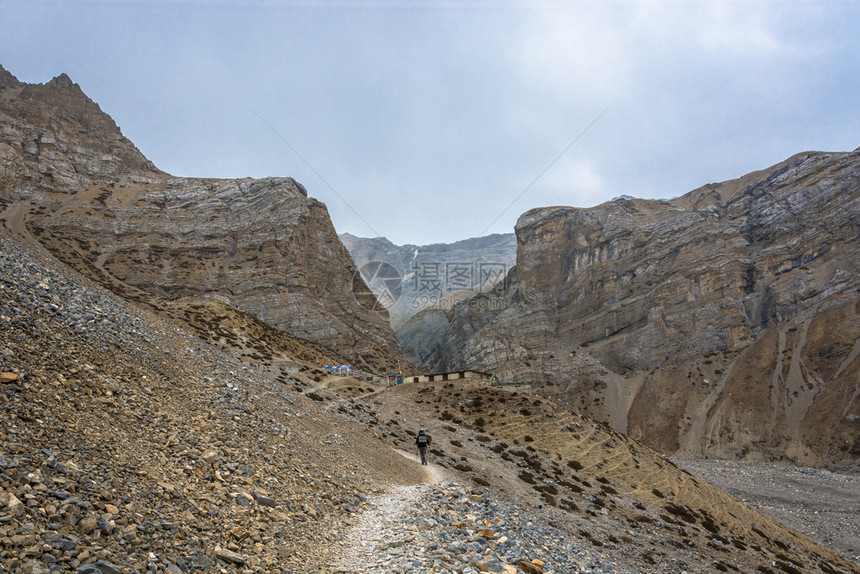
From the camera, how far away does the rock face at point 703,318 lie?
86.2 meters

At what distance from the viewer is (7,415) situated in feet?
29.0

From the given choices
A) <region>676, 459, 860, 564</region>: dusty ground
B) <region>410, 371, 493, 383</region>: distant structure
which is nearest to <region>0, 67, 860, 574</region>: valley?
<region>676, 459, 860, 564</region>: dusty ground

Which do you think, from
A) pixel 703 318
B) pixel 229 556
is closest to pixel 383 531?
pixel 229 556

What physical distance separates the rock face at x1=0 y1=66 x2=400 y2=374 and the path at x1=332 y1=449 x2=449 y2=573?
79453 millimetres

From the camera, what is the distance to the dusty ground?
1845 inches

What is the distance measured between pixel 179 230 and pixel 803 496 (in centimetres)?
12594

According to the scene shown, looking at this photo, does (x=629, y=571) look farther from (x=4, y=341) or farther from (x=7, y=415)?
(x=4, y=341)

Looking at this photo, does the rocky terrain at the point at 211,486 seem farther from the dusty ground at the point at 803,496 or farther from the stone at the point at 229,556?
the dusty ground at the point at 803,496

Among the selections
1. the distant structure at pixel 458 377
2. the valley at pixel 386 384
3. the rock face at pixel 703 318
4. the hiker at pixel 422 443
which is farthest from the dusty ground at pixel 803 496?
the hiker at pixel 422 443

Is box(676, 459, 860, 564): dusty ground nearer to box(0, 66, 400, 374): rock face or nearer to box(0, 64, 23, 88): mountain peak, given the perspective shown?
box(0, 66, 400, 374): rock face

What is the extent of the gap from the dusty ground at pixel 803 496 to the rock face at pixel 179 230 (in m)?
64.5

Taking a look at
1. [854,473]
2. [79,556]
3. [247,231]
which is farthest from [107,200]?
[854,473]

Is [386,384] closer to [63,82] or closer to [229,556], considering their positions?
[229,556]

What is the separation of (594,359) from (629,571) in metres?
108
